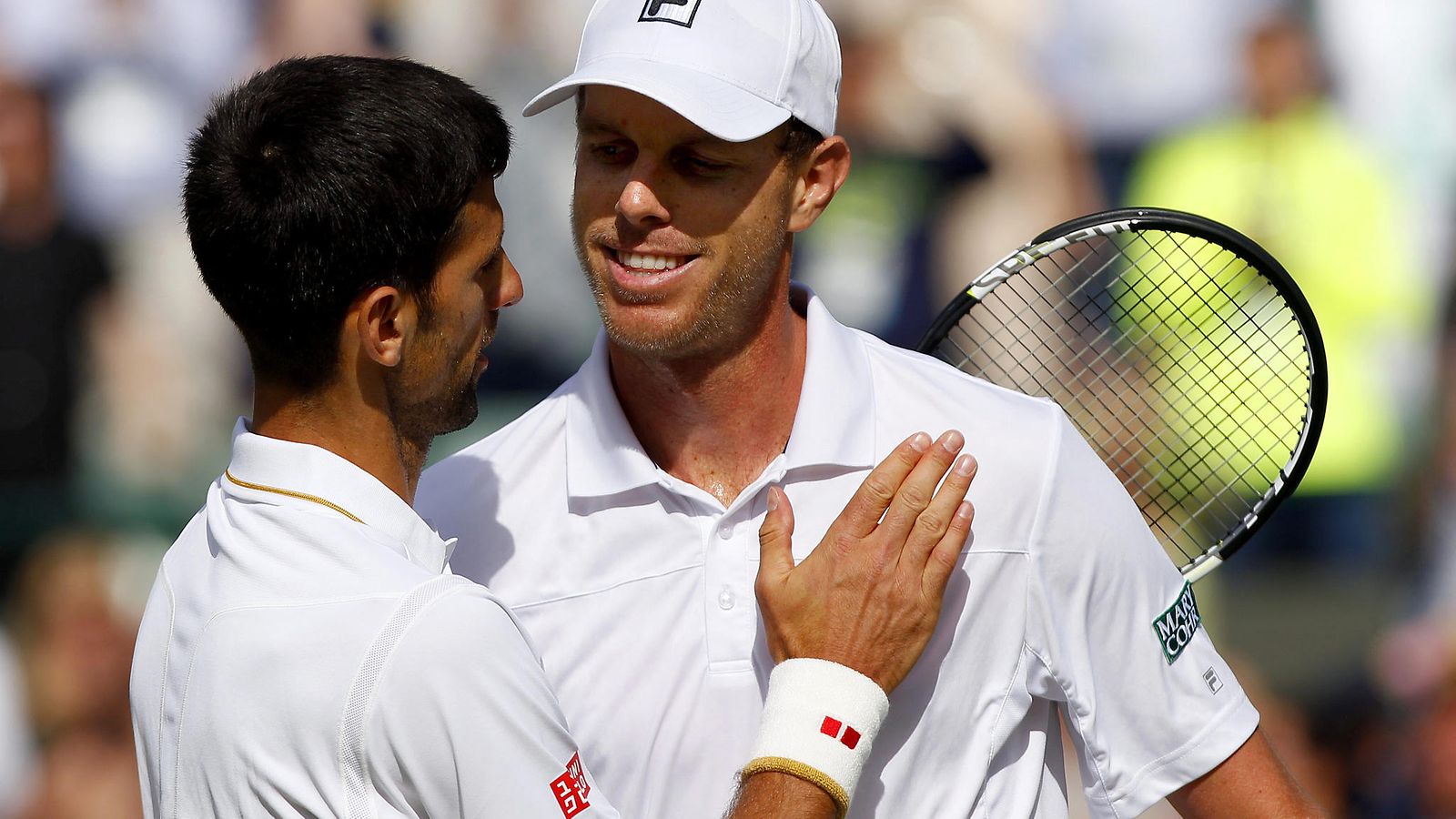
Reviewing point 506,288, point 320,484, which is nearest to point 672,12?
point 506,288

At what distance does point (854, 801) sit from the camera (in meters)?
1.92

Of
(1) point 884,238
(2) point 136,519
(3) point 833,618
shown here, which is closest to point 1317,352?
(3) point 833,618

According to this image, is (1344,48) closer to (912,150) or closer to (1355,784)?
(912,150)

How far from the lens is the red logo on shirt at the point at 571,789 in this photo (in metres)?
1.54

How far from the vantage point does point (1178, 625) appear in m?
2.03

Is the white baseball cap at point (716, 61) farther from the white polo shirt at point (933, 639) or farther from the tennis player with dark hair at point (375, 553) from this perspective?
the white polo shirt at point (933, 639)

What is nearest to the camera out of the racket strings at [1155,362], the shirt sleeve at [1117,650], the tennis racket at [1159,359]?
the shirt sleeve at [1117,650]

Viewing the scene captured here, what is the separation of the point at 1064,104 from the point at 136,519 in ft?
10.5

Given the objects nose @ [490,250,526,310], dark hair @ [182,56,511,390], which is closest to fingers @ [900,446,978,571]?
nose @ [490,250,526,310]

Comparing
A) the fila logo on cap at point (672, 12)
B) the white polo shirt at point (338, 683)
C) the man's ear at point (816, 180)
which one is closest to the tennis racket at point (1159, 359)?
the man's ear at point (816, 180)

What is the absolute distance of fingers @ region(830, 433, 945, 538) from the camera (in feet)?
6.05

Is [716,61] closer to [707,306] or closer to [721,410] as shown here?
[707,306]

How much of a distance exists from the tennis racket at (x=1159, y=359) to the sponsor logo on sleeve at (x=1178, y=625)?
16cm

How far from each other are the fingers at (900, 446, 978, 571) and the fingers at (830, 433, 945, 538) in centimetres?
2
